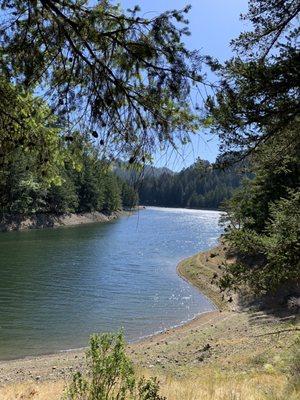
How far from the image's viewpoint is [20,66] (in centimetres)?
484

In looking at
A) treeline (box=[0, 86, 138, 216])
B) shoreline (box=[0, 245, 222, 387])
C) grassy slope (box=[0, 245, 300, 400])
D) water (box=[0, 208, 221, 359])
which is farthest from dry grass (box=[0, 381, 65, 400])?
treeline (box=[0, 86, 138, 216])

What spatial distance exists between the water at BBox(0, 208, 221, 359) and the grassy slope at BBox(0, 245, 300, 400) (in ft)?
8.53

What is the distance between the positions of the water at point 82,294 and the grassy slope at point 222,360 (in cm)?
260

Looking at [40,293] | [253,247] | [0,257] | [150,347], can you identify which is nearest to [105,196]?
[0,257]

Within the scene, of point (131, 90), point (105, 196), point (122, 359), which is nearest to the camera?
point (131, 90)

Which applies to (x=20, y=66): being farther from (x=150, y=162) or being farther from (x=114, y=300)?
(x=114, y=300)

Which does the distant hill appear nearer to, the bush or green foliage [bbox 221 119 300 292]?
green foliage [bbox 221 119 300 292]

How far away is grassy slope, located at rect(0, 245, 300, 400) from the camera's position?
9070 mm

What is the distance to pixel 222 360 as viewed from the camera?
16375 mm

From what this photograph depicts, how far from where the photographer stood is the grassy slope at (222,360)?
9.07m

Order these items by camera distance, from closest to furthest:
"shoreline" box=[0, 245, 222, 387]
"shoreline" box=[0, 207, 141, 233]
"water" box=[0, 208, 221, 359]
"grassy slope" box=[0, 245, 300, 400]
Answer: "grassy slope" box=[0, 245, 300, 400] → "shoreline" box=[0, 245, 222, 387] → "water" box=[0, 208, 221, 359] → "shoreline" box=[0, 207, 141, 233]

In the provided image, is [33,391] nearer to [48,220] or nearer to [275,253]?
[275,253]

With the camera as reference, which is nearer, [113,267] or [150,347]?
[150,347]

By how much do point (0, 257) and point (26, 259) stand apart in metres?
2.48
